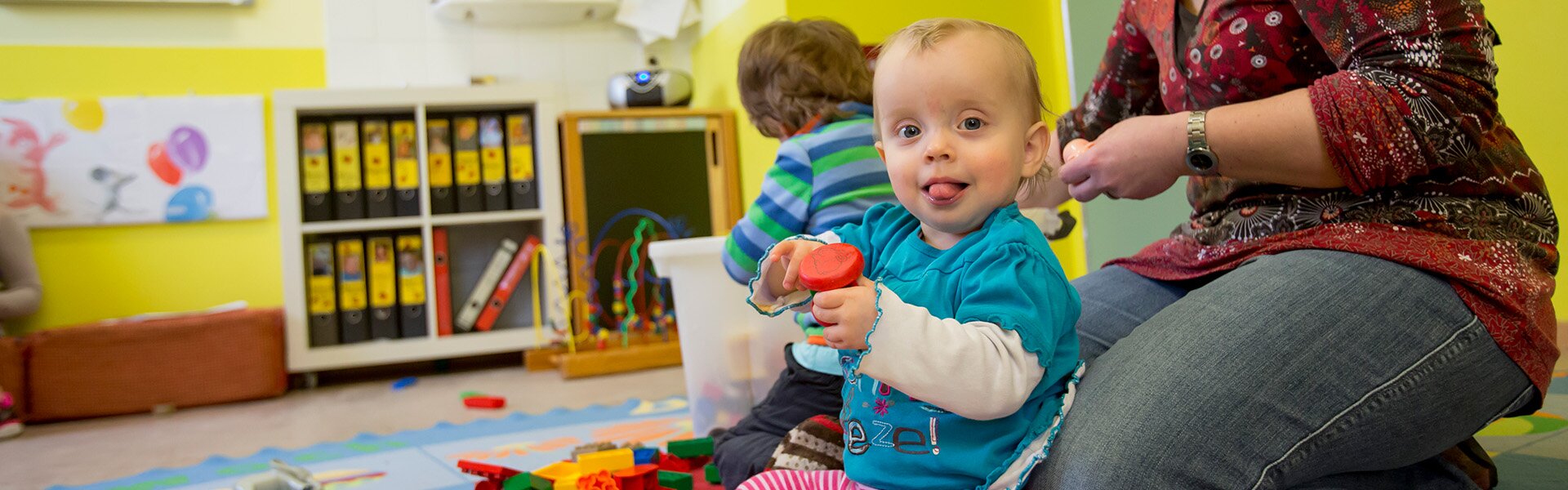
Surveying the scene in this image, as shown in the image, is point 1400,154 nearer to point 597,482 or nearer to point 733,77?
point 597,482

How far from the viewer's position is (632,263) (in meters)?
2.84

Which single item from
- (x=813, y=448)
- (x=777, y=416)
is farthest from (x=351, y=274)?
(x=813, y=448)

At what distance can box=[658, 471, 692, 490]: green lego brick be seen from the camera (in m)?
1.26

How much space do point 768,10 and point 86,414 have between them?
1829 mm

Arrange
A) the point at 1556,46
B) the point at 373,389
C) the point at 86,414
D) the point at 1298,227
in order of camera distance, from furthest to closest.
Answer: the point at 373,389, the point at 86,414, the point at 1556,46, the point at 1298,227

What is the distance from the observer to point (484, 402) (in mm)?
2225

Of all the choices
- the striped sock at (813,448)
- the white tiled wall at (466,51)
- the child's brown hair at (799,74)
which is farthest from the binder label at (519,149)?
the striped sock at (813,448)

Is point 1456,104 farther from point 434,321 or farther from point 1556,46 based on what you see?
point 434,321

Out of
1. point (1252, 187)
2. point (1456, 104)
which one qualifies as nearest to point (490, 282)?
point (1252, 187)

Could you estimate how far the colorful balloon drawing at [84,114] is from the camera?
9.27 feet

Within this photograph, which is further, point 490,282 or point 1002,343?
point 490,282

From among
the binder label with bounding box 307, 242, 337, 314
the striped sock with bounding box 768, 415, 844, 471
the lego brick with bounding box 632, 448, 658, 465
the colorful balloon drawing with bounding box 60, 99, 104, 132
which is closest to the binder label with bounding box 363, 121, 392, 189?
the binder label with bounding box 307, 242, 337, 314

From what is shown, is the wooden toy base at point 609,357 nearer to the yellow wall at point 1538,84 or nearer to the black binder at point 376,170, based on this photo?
the black binder at point 376,170

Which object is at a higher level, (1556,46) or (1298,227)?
(1556,46)
